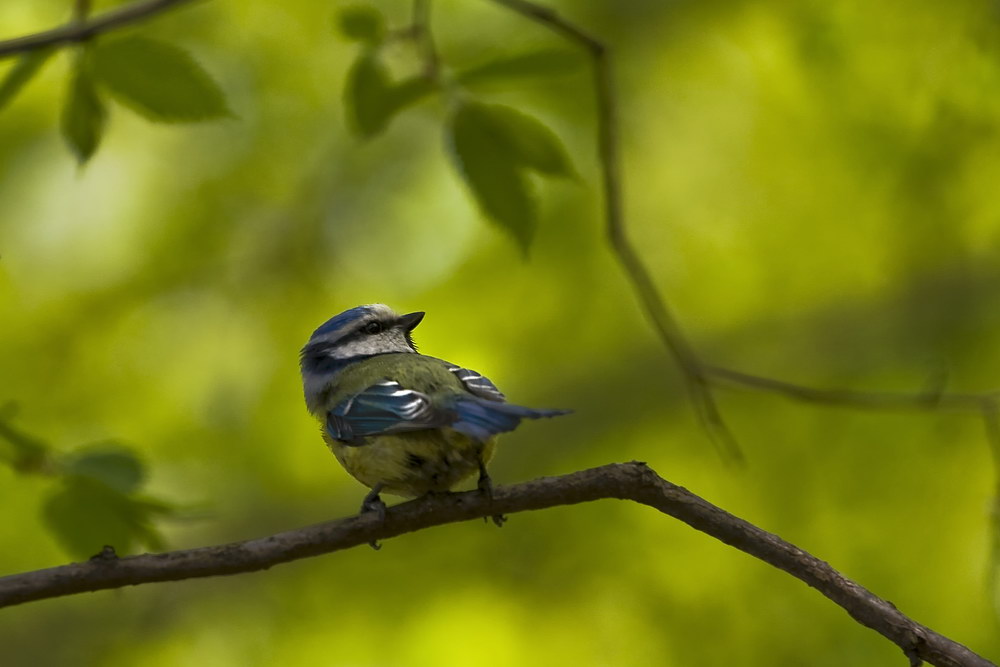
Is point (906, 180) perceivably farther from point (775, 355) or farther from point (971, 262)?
point (775, 355)

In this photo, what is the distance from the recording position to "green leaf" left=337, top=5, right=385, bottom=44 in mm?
2850

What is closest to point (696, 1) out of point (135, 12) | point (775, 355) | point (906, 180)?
point (906, 180)

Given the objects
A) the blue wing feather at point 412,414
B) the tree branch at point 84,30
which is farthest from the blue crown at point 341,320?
the tree branch at point 84,30

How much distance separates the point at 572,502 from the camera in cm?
251

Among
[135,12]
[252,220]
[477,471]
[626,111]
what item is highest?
[252,220]

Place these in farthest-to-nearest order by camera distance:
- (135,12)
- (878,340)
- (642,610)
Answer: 1. (878,340)
2. (642,610)
3. (135,12)

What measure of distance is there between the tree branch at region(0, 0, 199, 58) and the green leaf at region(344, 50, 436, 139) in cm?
51

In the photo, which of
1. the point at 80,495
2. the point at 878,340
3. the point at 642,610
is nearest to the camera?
the point at 80,495

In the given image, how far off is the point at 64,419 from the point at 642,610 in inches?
149

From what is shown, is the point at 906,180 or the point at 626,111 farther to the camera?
the point at 626,111

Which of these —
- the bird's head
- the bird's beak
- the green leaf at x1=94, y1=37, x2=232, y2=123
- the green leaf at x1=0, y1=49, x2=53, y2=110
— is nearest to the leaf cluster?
the green leaf at x1=94, y1=37, x2=232, y2=123

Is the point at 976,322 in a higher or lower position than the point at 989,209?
lower

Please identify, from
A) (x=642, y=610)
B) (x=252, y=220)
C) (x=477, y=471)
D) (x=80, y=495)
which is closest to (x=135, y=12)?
(x=80, y=495)

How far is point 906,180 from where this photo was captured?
253 inches
